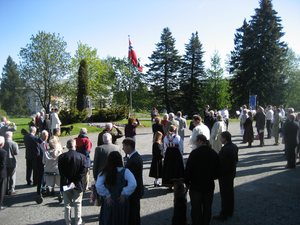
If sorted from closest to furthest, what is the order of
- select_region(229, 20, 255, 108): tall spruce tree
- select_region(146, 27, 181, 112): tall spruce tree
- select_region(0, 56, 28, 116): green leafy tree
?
select_region(229, 20, 255, 108): tall spruce tree, select_region(146, 27, 181, 112): tall spruce tree, select_region(0, 56, 28, 116): green leafy tree

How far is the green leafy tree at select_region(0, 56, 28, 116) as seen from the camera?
2433 inches

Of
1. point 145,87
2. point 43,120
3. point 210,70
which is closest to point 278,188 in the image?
point 43,120

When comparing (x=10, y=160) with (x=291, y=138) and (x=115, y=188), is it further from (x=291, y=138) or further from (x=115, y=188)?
(x=291, y=138)

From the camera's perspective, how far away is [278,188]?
242 inches

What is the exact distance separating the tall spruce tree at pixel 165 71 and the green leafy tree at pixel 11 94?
38088 millimetres

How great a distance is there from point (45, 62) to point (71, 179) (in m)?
30.9

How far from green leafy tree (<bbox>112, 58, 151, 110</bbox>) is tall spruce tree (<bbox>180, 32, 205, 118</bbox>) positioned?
8.78 m

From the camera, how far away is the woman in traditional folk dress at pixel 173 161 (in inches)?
230

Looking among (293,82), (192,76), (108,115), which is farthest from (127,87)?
(293,82)

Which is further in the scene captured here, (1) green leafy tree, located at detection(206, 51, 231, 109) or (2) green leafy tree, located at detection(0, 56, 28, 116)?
(2) green leafy tree, located at detection(0, 56, 28, 116)

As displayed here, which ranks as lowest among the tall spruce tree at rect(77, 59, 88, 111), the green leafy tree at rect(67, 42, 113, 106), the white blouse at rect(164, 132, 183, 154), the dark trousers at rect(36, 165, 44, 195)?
the dark trousers at rect(36, 165, 44, 195)

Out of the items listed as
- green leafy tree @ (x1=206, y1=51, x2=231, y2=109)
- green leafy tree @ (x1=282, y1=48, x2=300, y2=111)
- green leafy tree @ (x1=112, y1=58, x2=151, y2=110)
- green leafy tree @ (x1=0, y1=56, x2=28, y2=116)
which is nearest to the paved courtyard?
green leafy tree @ (x1=206, y1=51, x2=231, y2=109)

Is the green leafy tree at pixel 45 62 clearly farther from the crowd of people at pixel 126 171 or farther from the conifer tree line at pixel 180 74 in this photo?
the crowd of people at pixel 126 171

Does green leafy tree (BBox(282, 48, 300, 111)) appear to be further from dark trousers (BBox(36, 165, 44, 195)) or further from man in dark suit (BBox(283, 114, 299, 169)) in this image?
dark trousers (BBox(36, 165, 44, 195))
